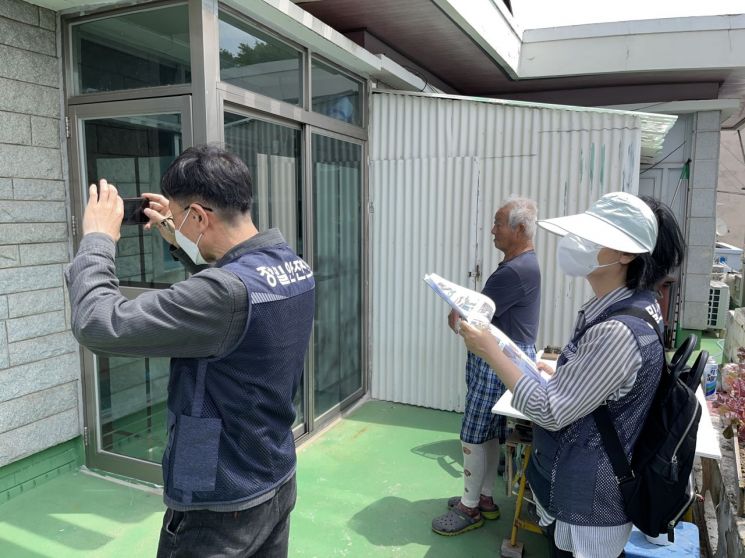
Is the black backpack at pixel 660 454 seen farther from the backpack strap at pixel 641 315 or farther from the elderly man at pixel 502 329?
the elderly man at pixel 502 329

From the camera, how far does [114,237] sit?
147cm

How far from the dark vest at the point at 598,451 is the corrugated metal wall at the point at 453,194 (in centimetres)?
273

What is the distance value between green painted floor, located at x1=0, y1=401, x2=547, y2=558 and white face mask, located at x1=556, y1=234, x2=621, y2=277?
1.75 m

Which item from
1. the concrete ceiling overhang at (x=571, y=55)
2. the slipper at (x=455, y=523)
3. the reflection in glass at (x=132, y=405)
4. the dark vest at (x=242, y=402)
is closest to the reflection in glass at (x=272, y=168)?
the reflection in glass at (x=132, y=405)

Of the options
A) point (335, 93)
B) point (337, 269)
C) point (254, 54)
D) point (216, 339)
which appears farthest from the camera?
point (337, 269)

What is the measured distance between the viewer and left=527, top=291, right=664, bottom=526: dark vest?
1.51m

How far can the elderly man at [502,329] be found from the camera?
2867 mm

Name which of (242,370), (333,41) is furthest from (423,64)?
(242,370)

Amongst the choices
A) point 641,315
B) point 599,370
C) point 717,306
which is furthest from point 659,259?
point 717,306

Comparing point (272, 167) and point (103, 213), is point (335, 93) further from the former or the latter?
point (103, 213)

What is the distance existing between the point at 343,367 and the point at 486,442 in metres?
1.73

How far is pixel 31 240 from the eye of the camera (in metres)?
3.00

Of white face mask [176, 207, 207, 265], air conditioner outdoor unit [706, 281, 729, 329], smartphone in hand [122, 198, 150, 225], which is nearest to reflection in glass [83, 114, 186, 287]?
smartphone in hand [122, 198, 150, 225]

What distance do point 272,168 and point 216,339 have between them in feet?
7.56
